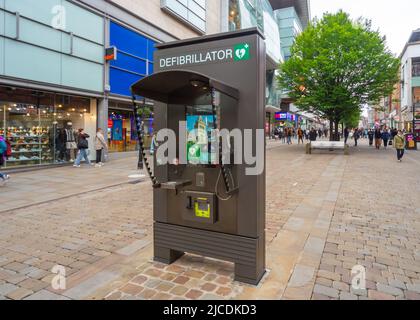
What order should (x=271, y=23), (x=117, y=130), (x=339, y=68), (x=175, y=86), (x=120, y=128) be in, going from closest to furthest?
(x=175, y=86) → (x=117, y=130) → (x=120, y=128) → (x=339, y=68) → (x=271, y=23)

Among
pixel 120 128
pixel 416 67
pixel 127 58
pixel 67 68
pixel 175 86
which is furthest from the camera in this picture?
pixel 416 67

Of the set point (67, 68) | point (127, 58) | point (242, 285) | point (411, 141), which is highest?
point (127, 58)

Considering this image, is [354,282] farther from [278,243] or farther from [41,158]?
[41,158]

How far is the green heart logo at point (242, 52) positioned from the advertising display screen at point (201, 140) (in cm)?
77

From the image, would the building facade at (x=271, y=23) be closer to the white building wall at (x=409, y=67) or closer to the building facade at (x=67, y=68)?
the building facade at (x=67, y=68)

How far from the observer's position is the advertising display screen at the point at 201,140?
12.0 feet

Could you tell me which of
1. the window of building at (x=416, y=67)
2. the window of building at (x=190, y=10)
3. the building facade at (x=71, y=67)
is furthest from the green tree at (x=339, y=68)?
the window of building at (x=416, y=67)

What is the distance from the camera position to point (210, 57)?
3580mm

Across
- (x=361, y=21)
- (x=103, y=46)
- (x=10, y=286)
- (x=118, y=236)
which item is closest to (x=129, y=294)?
(x=10, y=286)

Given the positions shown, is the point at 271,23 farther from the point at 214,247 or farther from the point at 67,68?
the point at 214,247

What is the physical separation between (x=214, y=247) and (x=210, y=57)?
7.40ft

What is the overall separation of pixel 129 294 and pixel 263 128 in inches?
92.8

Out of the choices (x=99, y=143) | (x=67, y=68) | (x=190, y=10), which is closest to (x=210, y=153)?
(x=99, y=143)

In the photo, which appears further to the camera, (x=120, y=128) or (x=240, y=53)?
(x=120, y=128)
